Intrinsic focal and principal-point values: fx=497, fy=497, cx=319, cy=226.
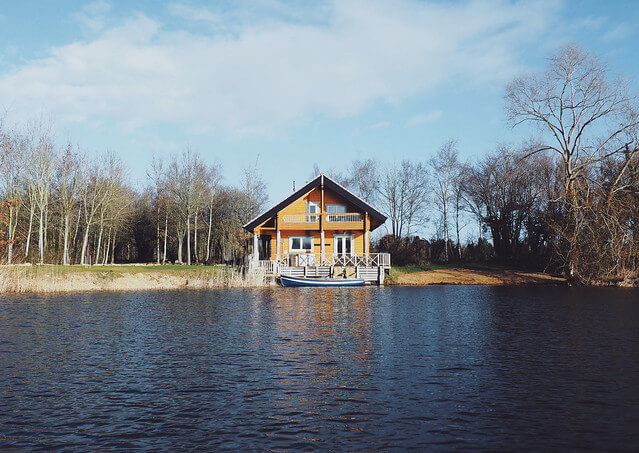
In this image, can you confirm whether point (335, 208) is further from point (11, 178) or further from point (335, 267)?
point (11, 178)

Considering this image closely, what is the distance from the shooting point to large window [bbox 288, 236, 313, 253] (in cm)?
4388

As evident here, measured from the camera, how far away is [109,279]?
3572cm

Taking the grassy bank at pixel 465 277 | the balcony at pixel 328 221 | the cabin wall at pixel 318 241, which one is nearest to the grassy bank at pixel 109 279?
the cabin wall at pixel 318 241

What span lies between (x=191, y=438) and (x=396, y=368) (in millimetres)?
5694

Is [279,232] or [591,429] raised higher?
[279,232]

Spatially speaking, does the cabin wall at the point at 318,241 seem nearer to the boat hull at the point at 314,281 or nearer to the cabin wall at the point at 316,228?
the cabin wall at the point at 316,228

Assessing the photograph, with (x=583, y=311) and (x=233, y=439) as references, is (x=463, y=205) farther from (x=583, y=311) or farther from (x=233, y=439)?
(x=233, y=439)

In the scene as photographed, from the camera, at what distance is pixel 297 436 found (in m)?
7.68

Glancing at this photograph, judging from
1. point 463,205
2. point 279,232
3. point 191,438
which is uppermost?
point 463,205

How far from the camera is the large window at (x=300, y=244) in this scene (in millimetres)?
43875

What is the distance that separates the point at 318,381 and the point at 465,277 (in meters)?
34.2

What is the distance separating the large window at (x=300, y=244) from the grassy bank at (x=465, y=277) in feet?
24.8

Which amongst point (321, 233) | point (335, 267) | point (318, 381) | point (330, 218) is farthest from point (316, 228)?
point (318, 381)

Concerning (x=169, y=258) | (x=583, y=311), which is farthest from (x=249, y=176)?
(x=583, y=311)
